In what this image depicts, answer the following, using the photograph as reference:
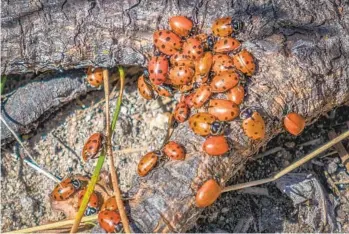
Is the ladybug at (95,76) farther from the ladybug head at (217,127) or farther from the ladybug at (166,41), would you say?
the ladybug head at (217,127)

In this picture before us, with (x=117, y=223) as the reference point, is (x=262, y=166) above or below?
below

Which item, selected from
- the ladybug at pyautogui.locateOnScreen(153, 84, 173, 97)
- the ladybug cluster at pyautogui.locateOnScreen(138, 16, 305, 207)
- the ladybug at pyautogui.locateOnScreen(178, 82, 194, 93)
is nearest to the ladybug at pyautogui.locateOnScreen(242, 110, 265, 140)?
the ladybug cluster at pyautogui.locateOnScreen(138, 16, 305, 207)

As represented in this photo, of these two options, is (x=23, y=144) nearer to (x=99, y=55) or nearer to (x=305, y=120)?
(x=99, y=55)

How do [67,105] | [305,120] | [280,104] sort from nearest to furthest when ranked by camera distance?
[280,104]
[305,120]
[67,105]

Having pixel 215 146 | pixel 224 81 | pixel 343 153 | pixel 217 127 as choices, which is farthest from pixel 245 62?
pixel 343 153

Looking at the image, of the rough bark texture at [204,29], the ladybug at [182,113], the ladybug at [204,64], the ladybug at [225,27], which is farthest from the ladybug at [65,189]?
the ladybug at [225,27]

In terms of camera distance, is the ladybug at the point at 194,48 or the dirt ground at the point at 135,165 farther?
the dirt ground at the point at 135,165

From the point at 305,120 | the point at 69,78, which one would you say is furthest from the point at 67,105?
the point at 305,120
